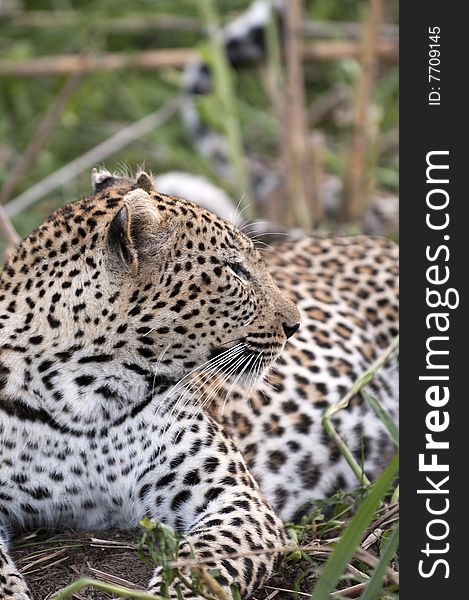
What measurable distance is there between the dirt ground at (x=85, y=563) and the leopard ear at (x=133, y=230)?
4.10 feet

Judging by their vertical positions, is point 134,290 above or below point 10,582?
above

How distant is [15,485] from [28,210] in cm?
489

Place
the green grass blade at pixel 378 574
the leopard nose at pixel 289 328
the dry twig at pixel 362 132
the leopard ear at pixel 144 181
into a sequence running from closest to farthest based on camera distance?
the green grass blade at pixel 378 574, the leopard nose at pixel 289 328, the leopard ear at pixel 144 181, the dry twig at pixel 362 132

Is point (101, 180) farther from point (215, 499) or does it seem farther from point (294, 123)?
point (294, 123)

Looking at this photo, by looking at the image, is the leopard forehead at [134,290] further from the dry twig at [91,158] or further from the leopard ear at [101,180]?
the dry twig at [91,158]

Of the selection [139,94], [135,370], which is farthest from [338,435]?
[139,94]

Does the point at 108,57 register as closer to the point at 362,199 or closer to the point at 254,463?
the point at 362,199

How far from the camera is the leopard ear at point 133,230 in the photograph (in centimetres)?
508

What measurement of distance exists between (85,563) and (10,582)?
1.56 ft

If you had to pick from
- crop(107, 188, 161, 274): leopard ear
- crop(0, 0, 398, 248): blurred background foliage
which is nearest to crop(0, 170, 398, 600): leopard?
crop(107, 188, 161, 274): leopard ear

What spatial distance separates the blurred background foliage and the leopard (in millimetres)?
4969

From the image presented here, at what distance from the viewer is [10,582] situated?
506cm

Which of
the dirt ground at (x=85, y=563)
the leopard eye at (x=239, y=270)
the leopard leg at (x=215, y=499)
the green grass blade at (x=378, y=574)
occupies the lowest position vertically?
the dirt ground at (x=85, y=563)

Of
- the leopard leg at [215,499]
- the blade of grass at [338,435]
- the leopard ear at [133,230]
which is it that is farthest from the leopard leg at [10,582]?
the blade of grass at [338,435]
